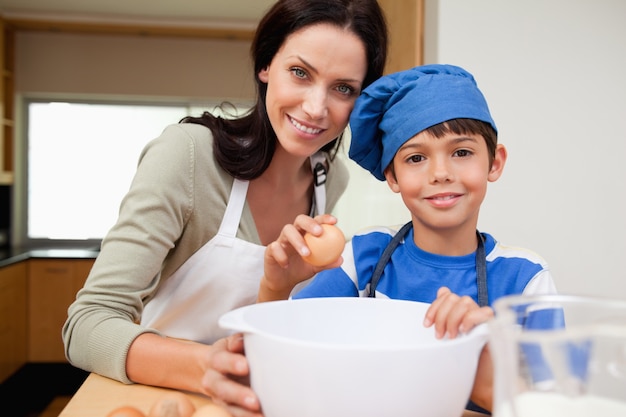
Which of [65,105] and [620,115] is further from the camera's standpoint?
[65,105]

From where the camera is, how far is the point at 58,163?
470 centimetres

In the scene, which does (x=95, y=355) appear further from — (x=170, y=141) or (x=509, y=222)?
(x=509, y=222)

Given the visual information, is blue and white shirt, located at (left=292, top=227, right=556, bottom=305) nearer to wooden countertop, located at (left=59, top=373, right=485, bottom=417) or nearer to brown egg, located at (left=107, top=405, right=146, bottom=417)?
wooden countertop, located at (left=59, top=373, right=485, bottom=417)

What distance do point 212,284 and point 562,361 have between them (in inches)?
37.3

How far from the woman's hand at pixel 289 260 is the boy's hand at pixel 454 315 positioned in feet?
0.72

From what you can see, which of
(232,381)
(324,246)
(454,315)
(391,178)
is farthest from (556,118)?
(232,381)

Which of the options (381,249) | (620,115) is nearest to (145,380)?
(381,249)

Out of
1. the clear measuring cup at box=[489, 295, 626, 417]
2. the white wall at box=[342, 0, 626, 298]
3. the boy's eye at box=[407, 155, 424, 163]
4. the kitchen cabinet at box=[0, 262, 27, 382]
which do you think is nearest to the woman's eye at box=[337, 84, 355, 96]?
the boy's eye at box=[407, 155, 424, 163]

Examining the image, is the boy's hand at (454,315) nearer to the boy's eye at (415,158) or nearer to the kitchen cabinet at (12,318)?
the boy's eye at (415,158)

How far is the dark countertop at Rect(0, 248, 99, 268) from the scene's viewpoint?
3.99m

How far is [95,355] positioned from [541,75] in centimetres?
130

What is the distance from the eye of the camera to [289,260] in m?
0.89

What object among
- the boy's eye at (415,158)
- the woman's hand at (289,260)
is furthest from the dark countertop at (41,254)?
the boy's eye at (415,158)

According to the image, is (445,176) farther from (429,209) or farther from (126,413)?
(126,413)
